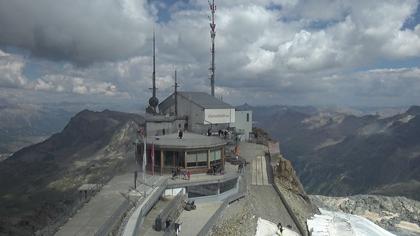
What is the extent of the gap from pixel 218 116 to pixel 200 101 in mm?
3459

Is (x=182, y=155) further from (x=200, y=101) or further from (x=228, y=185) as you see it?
(x=200, y=101)

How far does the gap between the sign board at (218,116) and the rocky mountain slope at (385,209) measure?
51400 mm

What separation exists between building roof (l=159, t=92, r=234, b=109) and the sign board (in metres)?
0.59

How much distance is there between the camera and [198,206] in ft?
125

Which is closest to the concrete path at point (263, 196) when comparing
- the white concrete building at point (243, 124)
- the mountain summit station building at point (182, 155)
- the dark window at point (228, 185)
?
the dark window at point (228, 185)

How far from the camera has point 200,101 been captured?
62938 mm

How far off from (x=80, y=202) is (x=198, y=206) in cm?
1106

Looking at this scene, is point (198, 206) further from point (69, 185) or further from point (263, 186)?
point (69, 185)

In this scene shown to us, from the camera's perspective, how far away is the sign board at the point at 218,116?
61.0 m

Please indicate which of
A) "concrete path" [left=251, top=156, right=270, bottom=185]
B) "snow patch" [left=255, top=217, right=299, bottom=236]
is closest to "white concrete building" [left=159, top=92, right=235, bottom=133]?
"concrete path" [left=251, top=156, right=270, bottom=185]

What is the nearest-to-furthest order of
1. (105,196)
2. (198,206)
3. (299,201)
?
(105,196) < (198,206) < (299,201)

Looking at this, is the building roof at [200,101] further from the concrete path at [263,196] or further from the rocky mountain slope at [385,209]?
the rocky mountain slope at [385,209]

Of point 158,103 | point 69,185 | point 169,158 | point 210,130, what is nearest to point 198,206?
point 169,158

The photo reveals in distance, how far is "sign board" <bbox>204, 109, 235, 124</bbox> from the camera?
200 ft
